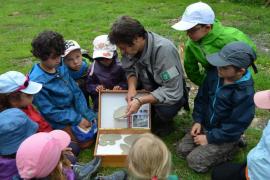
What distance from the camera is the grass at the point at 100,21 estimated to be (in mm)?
7035

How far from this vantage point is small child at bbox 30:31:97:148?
161 inches

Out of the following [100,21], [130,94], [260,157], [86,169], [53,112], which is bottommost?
[100,21]

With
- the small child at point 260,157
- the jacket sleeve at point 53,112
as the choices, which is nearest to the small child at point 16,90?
Result: the jacket sleeve at point 53,112

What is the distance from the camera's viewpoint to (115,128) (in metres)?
4.28

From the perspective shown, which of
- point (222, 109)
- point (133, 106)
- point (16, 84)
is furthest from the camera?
point (133, 106)

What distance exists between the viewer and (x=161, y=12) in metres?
10.7

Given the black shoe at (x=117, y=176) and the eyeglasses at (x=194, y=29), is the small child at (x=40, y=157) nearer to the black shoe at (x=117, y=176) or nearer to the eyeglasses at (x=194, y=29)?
the black shoe at (x=117, y=176)

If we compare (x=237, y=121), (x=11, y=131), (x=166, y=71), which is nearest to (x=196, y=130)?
(x=237, y=121)

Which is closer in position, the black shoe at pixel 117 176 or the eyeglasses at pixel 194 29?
the black shoe at pixel 117 176

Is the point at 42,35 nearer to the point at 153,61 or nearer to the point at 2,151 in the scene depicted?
the point at 153,61

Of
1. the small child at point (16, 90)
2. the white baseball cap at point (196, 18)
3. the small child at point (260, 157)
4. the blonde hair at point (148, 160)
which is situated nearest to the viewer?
the blonde hair at point (148, 160)

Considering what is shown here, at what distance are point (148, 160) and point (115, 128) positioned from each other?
171 cm

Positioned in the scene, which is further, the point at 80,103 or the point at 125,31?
the point at 80,103

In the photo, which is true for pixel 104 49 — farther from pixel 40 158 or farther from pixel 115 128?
pixel 40 158
